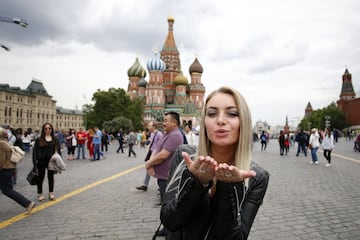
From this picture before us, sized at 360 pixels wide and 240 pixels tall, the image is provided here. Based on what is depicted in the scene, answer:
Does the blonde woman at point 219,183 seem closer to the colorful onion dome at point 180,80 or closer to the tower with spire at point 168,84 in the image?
the tower with spire at point 168,84

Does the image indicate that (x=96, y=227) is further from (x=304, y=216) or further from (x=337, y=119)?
(x=337, y=119)

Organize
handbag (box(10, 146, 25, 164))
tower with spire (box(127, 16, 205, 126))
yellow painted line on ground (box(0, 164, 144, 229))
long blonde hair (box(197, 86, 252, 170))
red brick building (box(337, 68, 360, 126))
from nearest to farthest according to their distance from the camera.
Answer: long blonde hair (box(197, 86, 252, 170)) → yellow painted line on ground (box(0, 164, 144, 229)) → handbag (box(10, 146, 25, 164)) → tower with spire (box(127, 16, 205, 126)) → red brick building (box(337, 68, 360, 126))

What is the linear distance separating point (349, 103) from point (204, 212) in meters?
91.3

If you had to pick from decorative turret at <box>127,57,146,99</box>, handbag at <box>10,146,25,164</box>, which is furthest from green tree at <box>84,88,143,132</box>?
handbag at <box>10,146,25,164</box>

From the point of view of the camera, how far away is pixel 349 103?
255ft

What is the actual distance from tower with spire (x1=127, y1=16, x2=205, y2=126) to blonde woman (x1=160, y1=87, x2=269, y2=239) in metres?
58.5

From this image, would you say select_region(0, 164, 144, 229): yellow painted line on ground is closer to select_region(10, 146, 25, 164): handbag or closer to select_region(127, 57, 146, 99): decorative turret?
select_region(10, 146, 25, 164): handbag

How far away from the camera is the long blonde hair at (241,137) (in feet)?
4.96

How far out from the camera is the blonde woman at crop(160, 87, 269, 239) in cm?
127

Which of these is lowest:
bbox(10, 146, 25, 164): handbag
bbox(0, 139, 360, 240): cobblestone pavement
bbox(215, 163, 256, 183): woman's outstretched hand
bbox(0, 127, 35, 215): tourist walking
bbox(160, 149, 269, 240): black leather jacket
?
bbox(0, 139, 360, 240): cobblestone pavement

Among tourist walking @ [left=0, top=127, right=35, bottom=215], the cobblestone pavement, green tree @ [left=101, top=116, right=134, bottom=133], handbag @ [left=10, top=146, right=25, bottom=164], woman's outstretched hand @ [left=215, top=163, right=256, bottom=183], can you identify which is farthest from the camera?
green tree @ [left=101, top=116, right=134, bottom=133]

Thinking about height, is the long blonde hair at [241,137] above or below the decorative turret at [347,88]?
below

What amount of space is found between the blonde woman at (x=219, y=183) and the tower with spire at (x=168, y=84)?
192ft

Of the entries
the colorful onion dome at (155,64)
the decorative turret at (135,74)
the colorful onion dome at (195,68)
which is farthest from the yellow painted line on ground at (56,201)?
the decorative turret at (135,74)
